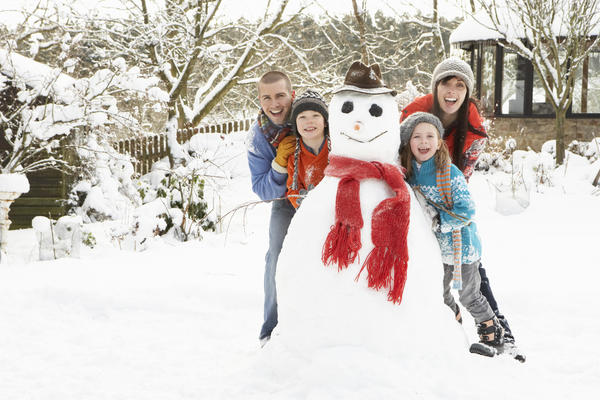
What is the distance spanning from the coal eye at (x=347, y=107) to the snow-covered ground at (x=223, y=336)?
101 centimetres

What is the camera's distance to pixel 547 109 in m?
13.6

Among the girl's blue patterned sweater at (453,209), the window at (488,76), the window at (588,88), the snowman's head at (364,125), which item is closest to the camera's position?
the snowman's head at (364,125)

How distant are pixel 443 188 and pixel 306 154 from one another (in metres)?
0.71

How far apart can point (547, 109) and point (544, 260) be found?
987 cm

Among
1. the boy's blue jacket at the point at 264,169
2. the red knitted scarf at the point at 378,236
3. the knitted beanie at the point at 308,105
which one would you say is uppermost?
the knitted beanie at the point at 308,105

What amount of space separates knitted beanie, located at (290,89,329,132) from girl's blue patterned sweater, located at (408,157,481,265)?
1.77ft

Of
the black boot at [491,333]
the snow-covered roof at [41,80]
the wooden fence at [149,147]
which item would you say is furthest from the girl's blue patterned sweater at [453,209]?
the wooden fence at [149,147]

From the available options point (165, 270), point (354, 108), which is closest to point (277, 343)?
point (354, 108)

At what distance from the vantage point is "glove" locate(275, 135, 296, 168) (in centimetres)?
277

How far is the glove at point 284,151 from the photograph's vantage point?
9.10ft

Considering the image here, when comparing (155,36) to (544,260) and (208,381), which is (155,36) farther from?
(208,381)

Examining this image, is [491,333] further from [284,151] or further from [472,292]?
[284,151]

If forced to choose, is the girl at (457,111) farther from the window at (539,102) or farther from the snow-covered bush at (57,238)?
the window at (539,102)

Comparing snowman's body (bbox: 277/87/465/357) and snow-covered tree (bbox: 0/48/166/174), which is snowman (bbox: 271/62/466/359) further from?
snow-covered tree (bbox: 0/48/166/174)
